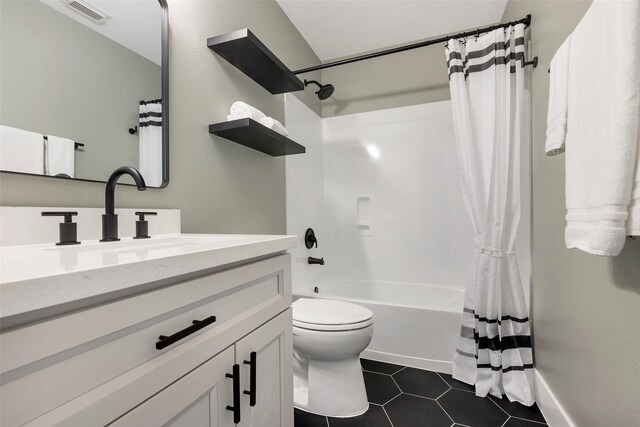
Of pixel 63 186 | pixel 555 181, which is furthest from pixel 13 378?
pixel 555 181

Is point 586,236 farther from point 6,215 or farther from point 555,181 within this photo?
point 6,215

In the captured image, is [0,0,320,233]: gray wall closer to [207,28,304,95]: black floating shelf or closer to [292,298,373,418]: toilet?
[207,28,304,95]: black floating shelf

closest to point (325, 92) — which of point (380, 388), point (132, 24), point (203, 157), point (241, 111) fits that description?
point (241, 111)

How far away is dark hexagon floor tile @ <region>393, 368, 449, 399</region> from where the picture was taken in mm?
1627

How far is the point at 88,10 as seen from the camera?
904mm

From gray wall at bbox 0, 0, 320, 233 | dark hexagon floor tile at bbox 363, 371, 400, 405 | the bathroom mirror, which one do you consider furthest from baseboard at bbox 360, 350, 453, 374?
the bathroom mirror

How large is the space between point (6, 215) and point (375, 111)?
257cm

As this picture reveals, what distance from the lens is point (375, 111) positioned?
8.93 feet

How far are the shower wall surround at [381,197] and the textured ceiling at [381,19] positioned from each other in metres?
0.59

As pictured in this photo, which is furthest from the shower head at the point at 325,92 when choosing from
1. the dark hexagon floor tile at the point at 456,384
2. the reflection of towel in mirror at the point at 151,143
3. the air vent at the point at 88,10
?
the dark hexagon floor tile at the point at 456,384

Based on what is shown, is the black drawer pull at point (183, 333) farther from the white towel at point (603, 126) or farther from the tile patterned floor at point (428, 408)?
the tile patterned floor at point (428, 408)

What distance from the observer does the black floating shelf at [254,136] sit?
53.5 inches

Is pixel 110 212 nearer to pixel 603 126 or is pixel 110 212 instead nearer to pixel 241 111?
pixel 241 111

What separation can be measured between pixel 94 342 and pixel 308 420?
1.33 m
